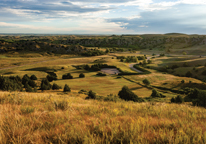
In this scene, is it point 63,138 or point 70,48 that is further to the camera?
point 70,48

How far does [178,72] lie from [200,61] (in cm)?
2693

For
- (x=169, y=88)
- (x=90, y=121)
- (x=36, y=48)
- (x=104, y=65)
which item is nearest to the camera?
(x=90, y=121)

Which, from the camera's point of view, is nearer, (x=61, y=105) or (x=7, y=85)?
(x=61, y=105)

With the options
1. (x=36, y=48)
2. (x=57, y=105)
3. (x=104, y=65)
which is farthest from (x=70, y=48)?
(x=57, y=105)

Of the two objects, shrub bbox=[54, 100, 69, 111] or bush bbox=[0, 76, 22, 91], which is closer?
shrub bbox=[54, 100, 69, 111]

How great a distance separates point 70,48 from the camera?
576 feet

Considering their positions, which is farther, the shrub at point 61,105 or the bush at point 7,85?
the bush at point 7,85

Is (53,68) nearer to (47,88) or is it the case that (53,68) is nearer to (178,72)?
(47,88)

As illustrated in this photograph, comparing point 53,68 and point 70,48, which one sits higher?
point 70,48

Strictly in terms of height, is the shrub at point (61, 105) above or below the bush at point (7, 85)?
above

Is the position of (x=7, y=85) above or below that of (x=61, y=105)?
below

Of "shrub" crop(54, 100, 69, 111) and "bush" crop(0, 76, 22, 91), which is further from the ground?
"shrub" crop(54, 100, 69, 111)

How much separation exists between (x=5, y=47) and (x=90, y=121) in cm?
19025

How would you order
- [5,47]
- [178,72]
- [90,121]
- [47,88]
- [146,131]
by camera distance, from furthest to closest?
[5,47]
[178,72]
[47,88]
[90,121]
[146,131]
